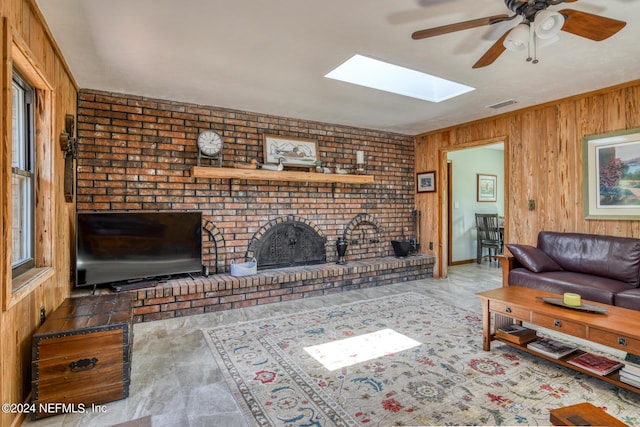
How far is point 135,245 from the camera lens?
3379 mm

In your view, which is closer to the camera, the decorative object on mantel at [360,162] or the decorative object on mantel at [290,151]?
the decorative object on mantel at [290,151]

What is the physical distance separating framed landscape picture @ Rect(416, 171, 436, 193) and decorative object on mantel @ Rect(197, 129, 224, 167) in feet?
11.0

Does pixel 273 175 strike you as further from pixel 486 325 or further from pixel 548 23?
pixel 548 23

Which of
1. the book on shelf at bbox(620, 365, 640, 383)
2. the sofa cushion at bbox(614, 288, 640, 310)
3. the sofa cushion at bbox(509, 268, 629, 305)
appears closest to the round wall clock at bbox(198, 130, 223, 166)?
the sofa cushion at bbox(509, 268, 629, 305)

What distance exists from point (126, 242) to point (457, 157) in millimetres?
5875

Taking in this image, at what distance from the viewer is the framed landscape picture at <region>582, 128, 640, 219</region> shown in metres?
3.40

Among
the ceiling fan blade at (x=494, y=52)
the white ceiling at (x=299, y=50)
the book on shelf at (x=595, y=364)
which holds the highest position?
the white ceiling at (x=299, y=50)

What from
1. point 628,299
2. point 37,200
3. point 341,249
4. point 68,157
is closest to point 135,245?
point 68,157

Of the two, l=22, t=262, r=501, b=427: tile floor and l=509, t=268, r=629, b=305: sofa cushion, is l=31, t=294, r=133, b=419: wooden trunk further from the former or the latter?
l=509, t=268, r=629, b=305: sofa cushion

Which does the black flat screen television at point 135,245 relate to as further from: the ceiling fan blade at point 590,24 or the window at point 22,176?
the ceiling fan blade at point 590,24

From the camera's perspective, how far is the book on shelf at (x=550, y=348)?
7.44 feet

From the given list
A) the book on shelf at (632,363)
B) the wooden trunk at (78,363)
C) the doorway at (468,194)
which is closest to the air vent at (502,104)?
the doorway at (468,194)

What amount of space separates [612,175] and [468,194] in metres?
3.32

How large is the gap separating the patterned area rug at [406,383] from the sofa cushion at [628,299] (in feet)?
3.36
